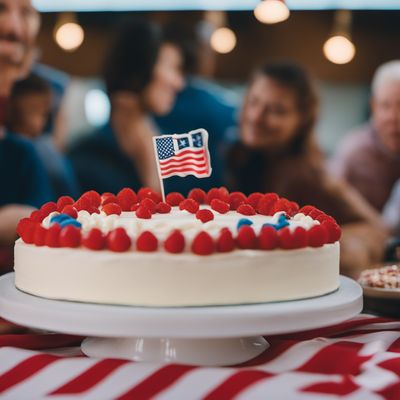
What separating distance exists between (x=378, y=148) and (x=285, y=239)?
2.77 metres

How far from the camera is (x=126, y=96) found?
365 centimetres

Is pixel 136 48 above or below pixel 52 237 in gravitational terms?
above

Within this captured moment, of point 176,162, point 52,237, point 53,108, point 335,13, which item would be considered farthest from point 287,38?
point 52,237

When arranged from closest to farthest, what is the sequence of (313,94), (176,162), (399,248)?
(176,162) < (399,248) < (313,94)

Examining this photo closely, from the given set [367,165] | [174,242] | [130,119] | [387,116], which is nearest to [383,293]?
[174,242]

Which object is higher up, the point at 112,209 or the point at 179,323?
the point at 112,209

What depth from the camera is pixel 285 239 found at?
1.38 meters

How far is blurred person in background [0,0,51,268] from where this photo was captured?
326 cm

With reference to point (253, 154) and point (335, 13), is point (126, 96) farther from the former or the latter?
point (335, 13)

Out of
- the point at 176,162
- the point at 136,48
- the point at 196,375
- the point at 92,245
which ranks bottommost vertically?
the point at 196,375

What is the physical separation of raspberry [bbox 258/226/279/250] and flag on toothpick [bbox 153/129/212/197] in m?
0.35

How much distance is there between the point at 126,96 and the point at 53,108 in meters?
0.36

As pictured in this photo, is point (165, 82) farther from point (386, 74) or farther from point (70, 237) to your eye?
point (70, 237)

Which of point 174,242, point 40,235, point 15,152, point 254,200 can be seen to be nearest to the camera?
point 174,242
